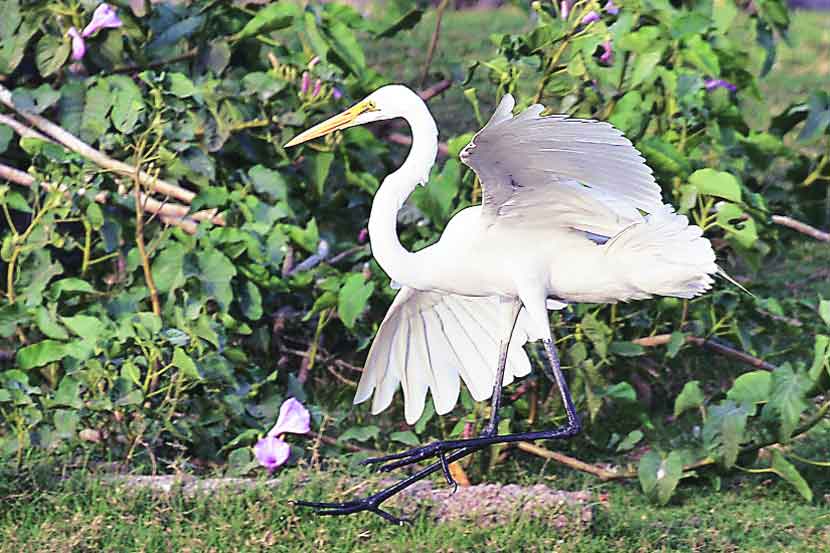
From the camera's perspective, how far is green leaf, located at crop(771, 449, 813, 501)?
13.2ft

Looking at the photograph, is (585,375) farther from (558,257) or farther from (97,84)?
(97,84)

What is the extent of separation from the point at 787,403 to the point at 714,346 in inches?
25.7

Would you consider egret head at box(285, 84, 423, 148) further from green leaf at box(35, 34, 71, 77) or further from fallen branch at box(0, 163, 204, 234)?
green leaf at box(35, 34, 71, 77)

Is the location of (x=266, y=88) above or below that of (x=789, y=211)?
above

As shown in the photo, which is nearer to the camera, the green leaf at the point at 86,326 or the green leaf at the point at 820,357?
the green leaf at the point at 820,357

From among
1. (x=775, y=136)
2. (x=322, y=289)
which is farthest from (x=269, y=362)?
(x=775, y=136)

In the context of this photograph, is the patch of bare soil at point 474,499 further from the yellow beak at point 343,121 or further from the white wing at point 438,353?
the yellow beak at point 343,121

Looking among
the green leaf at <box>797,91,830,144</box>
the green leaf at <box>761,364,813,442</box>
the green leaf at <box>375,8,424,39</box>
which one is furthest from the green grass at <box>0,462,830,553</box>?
the green leaf at <box>375,8,424,39</box>

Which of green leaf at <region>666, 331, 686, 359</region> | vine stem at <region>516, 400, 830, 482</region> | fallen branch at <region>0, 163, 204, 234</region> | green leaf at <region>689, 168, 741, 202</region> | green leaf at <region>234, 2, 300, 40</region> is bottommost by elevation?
vine stem at <region>516, 400, 830, 482</region>

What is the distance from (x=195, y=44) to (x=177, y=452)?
1590mm

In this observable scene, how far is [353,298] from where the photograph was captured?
4371 millimetres

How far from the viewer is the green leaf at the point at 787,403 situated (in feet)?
13.0

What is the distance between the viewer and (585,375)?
4258 millimetres

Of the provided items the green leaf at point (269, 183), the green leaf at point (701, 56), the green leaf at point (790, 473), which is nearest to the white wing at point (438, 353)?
the green leaf at point (790, 473)
